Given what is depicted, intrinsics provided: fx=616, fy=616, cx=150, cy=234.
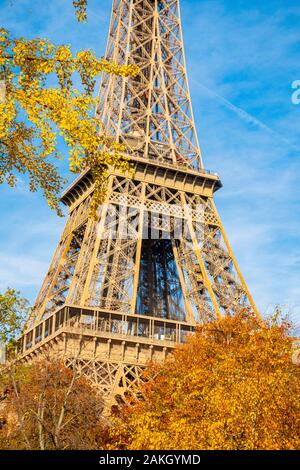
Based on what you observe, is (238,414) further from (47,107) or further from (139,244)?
(139,244)

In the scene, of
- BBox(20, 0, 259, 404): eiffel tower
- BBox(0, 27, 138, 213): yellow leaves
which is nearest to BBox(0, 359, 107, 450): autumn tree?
BBox(20, 0, 259, 404): eiffel tower

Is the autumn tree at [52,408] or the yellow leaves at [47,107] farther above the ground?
the yellow leaves at [47,107]

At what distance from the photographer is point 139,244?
137 feet

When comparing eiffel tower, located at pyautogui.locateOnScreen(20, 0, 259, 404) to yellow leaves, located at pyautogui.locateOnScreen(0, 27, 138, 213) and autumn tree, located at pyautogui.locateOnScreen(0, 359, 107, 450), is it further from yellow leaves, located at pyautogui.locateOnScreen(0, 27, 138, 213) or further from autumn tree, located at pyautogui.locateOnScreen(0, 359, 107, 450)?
yellow leaves, located at pyautogui.locateOnScreen(0, 27, 138, 213)

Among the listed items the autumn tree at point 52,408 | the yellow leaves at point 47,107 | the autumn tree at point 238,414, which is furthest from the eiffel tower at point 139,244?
the yellow leaves at point 47,107

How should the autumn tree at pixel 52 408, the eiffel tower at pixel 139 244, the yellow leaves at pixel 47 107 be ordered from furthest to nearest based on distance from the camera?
the eiffel tower at pixel 139 244, the autumn tree at pixel 52 408, the yellow leaves at pixel 47 107

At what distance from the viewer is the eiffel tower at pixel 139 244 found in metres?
36.9

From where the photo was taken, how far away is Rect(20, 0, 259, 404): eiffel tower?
36.9m

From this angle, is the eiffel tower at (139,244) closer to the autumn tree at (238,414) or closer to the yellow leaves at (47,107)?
the autumn tree at (238,414)

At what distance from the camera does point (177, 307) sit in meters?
49.2

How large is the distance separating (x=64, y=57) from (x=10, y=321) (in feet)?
34.9

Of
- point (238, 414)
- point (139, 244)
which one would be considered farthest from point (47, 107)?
point (139, 244)

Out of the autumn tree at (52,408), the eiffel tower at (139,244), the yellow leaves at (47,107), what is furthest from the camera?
the eiffel tower at (139,244)

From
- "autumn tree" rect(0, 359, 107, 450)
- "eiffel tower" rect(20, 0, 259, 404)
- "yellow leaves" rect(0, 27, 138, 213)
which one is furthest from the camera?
"eiffel tower" rect(20, 0, 259, 404)
